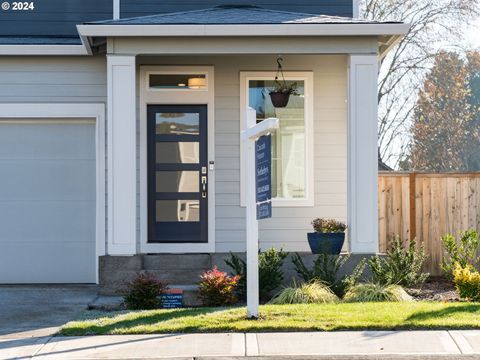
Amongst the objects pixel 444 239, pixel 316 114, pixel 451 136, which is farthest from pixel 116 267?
Result: pixel 451 136

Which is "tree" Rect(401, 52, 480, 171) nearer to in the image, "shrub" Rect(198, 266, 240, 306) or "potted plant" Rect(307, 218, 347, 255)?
"potted plant" Rect(307, 218, 347, 255)

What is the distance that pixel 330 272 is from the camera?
11.3 m

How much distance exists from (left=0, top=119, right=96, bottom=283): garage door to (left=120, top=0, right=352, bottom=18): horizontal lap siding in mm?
1950

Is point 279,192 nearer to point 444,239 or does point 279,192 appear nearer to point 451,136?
point 444,239

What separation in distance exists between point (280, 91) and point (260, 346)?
547cm

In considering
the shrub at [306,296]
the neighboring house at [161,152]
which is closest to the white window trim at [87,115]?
the neighboring house at [161,152]

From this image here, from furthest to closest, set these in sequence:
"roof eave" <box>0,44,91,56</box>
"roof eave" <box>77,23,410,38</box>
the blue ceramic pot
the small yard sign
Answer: "roof eave" <box>0,44,91,56</box> < the blue ceramic pot < "roof eave" <box>77,23,410,38</box> < the small yard sign

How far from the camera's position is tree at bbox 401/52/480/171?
1174 inches

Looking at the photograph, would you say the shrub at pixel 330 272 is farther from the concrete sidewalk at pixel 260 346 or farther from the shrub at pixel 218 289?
the concrete sidewalk at pixel 260 346

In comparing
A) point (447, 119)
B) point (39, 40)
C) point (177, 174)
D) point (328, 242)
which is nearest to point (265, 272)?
point (328, 242)

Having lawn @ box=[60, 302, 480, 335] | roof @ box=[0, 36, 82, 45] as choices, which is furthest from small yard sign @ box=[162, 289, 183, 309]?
roof @ box=[0, 36, 82, 45]

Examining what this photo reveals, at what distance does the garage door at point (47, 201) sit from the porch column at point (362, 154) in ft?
12.9

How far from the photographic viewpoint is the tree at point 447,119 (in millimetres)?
29828

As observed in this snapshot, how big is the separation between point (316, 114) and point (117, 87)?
3.12 m
